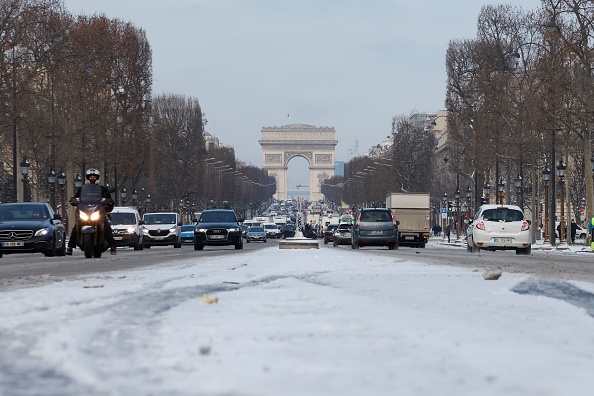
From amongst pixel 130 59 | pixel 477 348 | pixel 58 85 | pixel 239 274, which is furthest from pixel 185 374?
pixel 130 59

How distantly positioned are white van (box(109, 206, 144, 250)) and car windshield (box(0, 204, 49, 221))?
1041 cm

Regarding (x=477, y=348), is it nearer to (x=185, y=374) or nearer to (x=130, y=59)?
(x=185, y=374)

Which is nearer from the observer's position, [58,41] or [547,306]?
[547,306]

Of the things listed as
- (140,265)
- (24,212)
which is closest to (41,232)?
(24,212)

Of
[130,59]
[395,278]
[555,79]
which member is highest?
[130,59]

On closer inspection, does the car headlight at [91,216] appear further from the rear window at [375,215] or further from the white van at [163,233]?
the white van at [163,233]

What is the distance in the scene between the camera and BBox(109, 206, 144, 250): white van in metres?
38.8

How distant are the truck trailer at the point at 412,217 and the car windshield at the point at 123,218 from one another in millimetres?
17240

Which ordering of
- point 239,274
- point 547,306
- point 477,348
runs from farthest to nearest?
point 239,274 → point 547,306 → point 477,348

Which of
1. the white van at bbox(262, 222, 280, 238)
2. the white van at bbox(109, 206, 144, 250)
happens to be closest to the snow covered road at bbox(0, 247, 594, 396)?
the white van at bbox(109, 206, 144, 250)

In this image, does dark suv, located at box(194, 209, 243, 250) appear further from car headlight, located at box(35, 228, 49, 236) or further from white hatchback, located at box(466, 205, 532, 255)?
car headlight, located at box(35, 228, 49, 236)

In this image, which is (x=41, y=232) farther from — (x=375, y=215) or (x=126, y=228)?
(x=375, y=215)

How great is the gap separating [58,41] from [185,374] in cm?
4863

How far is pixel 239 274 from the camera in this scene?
12.3 m
